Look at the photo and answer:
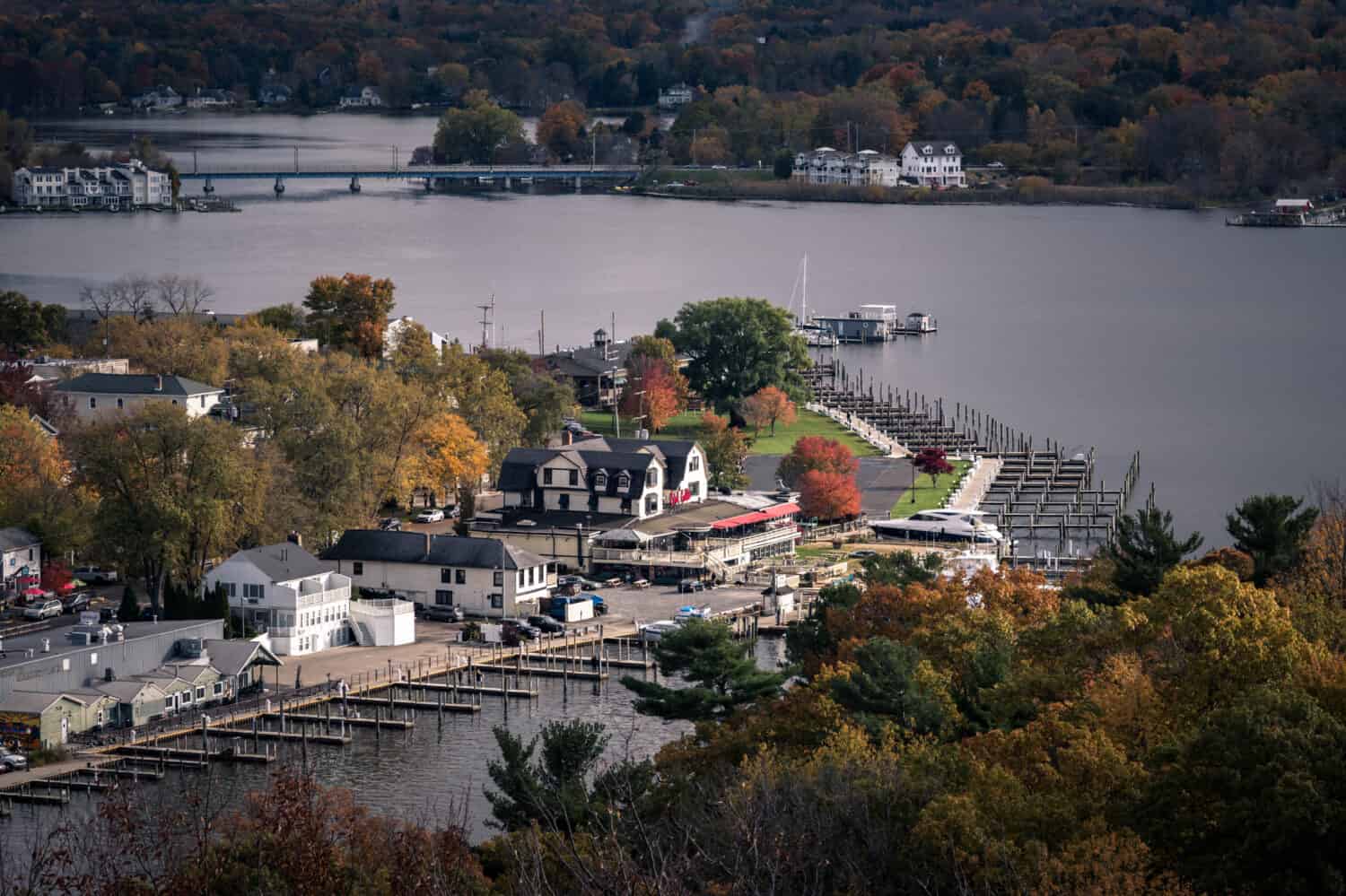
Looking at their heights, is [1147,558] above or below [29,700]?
above

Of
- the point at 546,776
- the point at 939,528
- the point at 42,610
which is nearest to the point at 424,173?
the point at 939,528

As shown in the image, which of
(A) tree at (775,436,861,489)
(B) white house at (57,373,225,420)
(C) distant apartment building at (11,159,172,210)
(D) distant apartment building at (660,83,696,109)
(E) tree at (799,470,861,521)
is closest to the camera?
(E) tree at (799,470,861,521)

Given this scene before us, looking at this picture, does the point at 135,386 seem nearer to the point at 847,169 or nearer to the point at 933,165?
the point at 847,169

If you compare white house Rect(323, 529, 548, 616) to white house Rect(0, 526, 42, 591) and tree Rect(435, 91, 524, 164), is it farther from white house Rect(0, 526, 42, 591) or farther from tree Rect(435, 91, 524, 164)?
tree Rect(435, 91, 524, 164)

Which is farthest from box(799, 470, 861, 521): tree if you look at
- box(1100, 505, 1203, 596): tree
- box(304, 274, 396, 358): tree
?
box(304, 274, 396, 358): tree

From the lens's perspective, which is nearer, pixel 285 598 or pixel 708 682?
pixel 708 682
